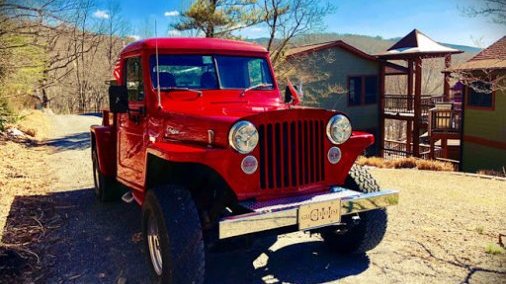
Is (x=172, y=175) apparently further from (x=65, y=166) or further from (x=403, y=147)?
(x=403, y=147)

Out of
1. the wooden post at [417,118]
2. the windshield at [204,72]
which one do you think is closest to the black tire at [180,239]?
the windshield at [204,72]

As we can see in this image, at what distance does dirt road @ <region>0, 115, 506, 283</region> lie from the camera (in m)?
3.93

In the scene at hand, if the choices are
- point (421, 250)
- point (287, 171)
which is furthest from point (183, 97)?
point (421, 250)

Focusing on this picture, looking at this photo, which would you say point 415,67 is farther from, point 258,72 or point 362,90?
point 258,72

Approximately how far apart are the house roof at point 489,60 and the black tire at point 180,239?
13.3 meters

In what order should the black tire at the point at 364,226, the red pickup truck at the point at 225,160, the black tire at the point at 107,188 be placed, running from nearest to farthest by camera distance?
the red pickup truck at the point at 225,160, the black tire at the point at 364,226, the black tire at the point at 107,188

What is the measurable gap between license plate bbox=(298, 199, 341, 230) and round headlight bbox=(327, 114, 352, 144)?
0.59m

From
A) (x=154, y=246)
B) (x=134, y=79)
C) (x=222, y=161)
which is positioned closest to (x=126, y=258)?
(x=154, y=246)

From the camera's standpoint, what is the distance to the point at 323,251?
14.9 feet

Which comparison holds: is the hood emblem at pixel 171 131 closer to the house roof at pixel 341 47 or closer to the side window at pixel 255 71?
the side window at pixel 255 71

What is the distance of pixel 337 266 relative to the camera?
163 inches

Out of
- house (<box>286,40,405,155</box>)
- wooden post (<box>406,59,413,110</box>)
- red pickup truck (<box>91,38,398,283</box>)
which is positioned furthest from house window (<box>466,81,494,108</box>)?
red pickup truck (<box>91,38,398,283</box>)

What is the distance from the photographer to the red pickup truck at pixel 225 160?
3.31 metres

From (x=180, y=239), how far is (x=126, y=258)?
4.79 ft
